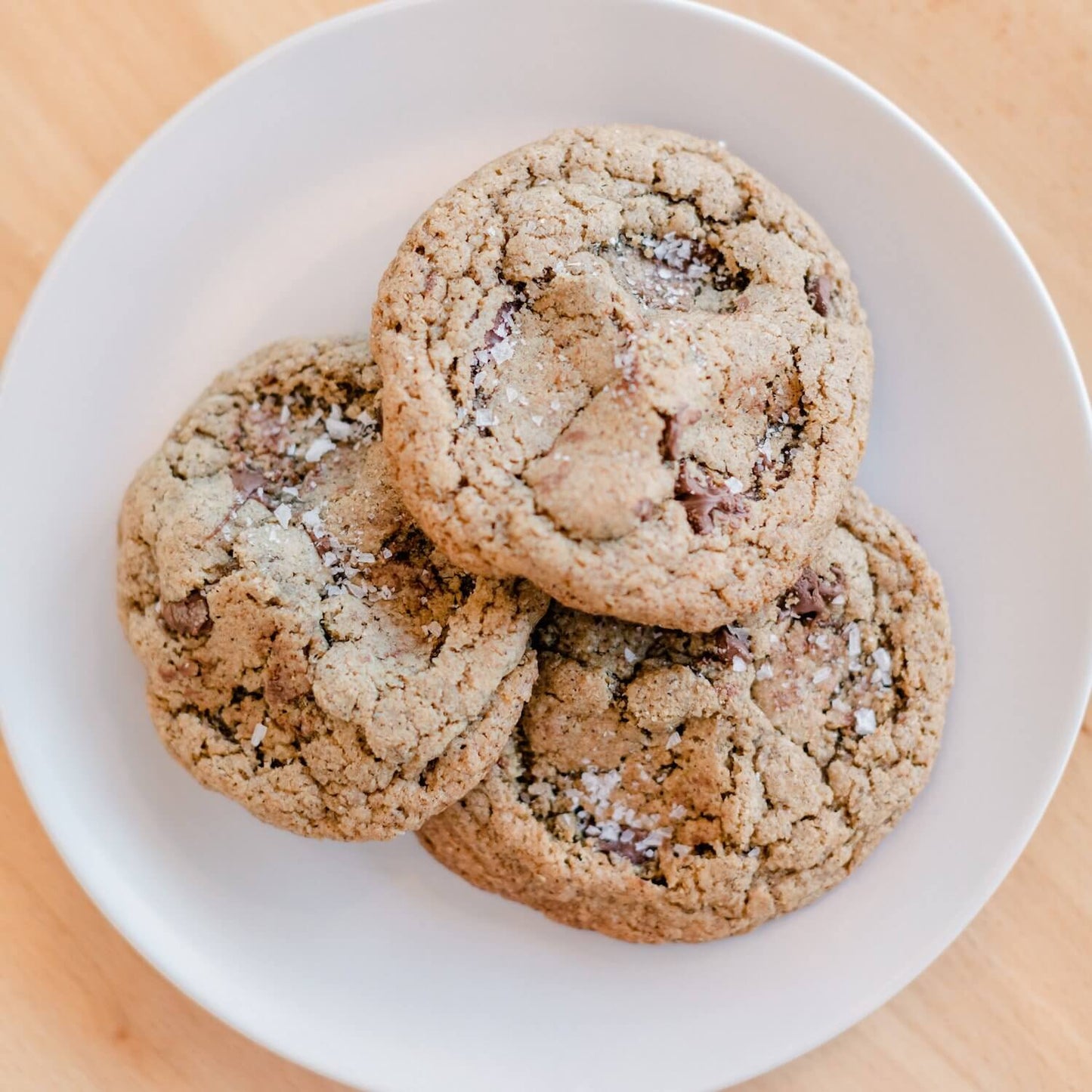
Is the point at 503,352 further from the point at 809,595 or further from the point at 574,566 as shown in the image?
the point at 809,595

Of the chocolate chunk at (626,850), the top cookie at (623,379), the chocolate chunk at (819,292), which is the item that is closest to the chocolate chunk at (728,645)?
the top cookie at (623,379)

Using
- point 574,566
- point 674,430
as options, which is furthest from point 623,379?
point 574,566

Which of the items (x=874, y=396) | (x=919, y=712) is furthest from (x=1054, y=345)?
(x=919, y=712)

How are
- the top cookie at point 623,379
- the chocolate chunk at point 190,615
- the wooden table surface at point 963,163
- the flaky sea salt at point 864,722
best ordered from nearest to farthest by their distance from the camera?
1. the top cookie at point 623,379
2. the chocolate chunk at point 190,615
3. the flaky sea salt at point 864,722
4. the wooden table surface at point 963,163

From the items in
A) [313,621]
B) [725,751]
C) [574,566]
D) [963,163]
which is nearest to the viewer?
[574,566]

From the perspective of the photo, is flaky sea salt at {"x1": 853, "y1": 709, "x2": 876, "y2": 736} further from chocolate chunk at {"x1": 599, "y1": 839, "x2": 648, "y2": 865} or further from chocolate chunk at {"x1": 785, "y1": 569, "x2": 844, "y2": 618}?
chocolate chunk at {"x1": 599, "y1": 839, "x2": 648, "y2": 865}

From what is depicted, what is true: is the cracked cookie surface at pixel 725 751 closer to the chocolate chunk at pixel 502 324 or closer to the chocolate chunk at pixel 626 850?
the chocolate chunk at pixel 626 850
